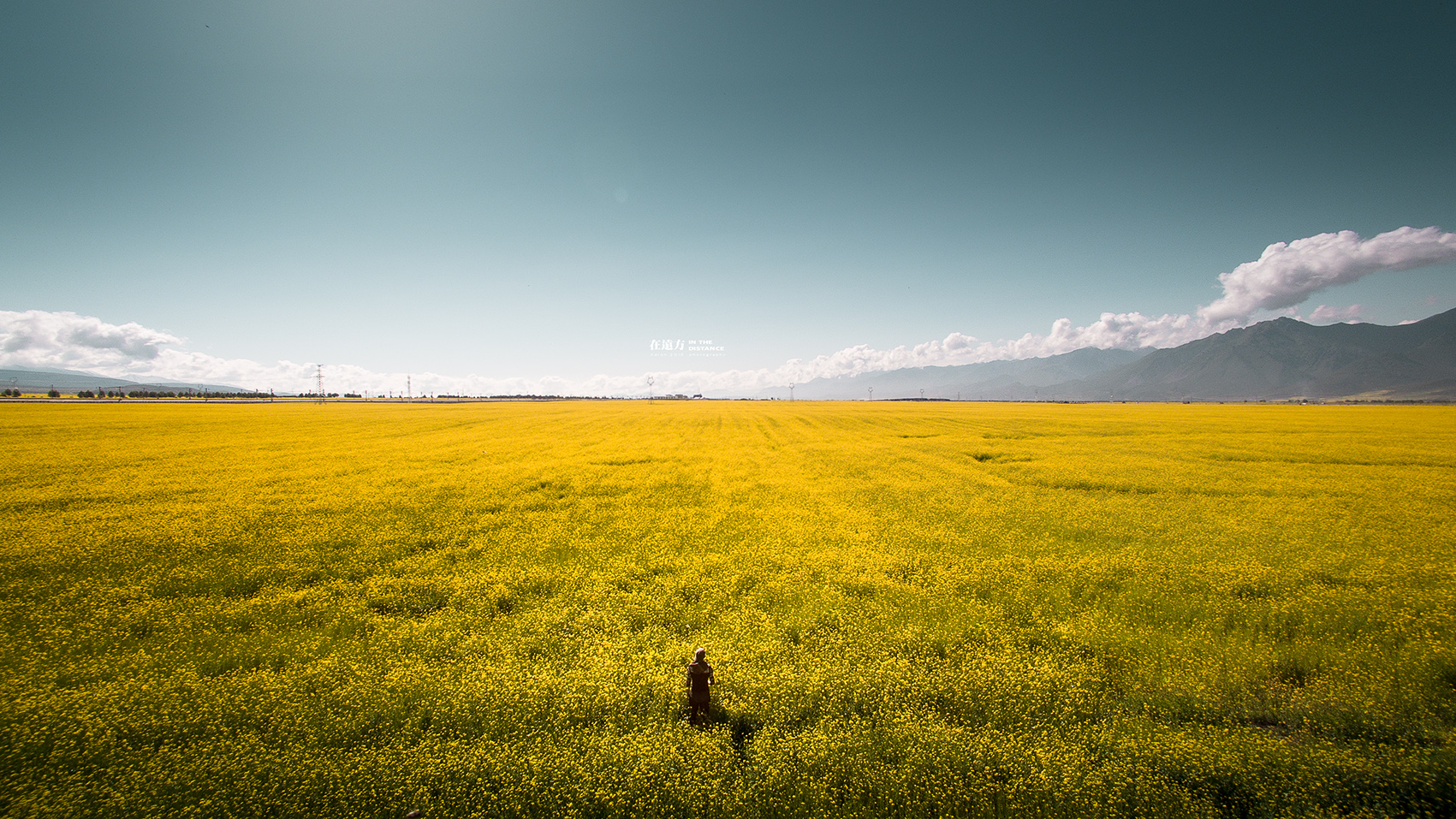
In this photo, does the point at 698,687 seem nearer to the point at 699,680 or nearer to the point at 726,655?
the point at 699,680

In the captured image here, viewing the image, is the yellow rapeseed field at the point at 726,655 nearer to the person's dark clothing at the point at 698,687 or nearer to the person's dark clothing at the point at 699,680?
the person's dark clothing at the point at 698,687

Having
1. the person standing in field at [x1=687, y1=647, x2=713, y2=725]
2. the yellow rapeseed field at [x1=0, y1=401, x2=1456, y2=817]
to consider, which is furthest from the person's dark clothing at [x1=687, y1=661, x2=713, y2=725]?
the yellow rapeseed field at [x1=0, y1=401, x2=1456, y2=817]

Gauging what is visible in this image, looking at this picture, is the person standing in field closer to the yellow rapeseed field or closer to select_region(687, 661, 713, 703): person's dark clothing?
select_region(687, 661, 713, 703): person's dark clothing

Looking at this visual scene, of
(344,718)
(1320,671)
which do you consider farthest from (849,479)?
(344,718)

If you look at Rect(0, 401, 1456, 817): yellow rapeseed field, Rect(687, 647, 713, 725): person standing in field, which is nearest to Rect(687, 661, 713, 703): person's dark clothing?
Rect(687, 647, 713, 725): person standing in field

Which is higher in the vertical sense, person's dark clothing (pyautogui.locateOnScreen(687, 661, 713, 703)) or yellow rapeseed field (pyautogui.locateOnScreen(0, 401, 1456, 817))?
person's dark clothing (pyautogui.locateOnScreen(687, 661, 713, 703))

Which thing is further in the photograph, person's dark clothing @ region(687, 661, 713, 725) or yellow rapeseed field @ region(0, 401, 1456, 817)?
person's dark clothing @ region(687, 661, 713, 725)

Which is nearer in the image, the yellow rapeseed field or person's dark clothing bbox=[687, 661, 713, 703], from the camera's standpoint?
the yellow rapeseed field

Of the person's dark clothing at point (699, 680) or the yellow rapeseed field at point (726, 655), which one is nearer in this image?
the yellow rapeseed field at point (726, 655)

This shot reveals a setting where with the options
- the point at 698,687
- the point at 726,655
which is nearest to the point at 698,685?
the point at 698,687

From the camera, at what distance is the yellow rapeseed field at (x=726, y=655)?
4.60m

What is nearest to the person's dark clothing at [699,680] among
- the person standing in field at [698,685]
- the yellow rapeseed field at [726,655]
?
the person standing in field at [698,685]

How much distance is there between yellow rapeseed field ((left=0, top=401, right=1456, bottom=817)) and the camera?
460 cm

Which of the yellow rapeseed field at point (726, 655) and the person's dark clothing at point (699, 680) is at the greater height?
the person's dark clothing at point (699, 680)
